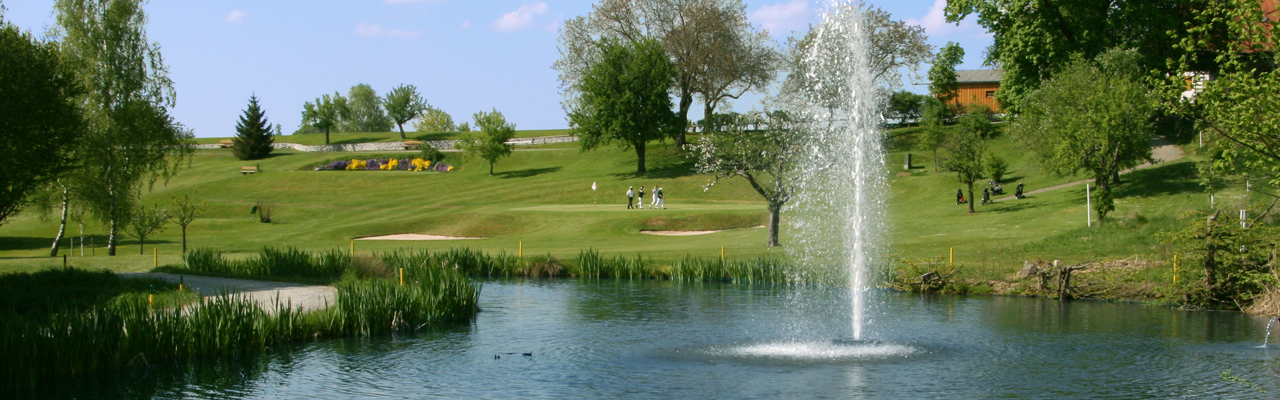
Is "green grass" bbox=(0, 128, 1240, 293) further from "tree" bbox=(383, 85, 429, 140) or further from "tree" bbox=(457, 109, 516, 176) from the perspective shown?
"tree" bbox=(383, 85, 429, 140)

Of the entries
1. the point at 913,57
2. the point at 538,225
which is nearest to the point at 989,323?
the point at 538,225

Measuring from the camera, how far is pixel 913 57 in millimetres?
82312

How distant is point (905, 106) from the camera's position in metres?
89.1

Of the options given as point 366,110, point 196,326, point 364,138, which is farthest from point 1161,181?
point 366,110

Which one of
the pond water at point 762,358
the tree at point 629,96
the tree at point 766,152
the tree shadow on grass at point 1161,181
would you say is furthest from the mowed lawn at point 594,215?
the pond water at point 762,358

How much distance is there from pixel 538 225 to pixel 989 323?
2995 cm

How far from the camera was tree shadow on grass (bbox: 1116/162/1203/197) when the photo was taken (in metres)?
44.7

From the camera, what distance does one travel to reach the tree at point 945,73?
8550 centimetres

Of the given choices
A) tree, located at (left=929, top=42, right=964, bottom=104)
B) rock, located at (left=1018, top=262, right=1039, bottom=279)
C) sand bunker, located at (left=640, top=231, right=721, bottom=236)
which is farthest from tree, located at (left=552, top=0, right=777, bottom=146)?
rock, located at (left=1018, top=262, right=1039, bottom=279)

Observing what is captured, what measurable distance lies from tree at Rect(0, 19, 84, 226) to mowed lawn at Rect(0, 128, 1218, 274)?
5.15 m

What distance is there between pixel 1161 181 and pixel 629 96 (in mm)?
38963

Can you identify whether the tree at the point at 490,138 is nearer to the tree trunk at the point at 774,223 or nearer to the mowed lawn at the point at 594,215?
the mowed lawn at the point at 594,215

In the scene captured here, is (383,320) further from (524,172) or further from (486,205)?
(524,172)

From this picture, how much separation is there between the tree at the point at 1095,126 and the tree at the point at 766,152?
38.7ft
